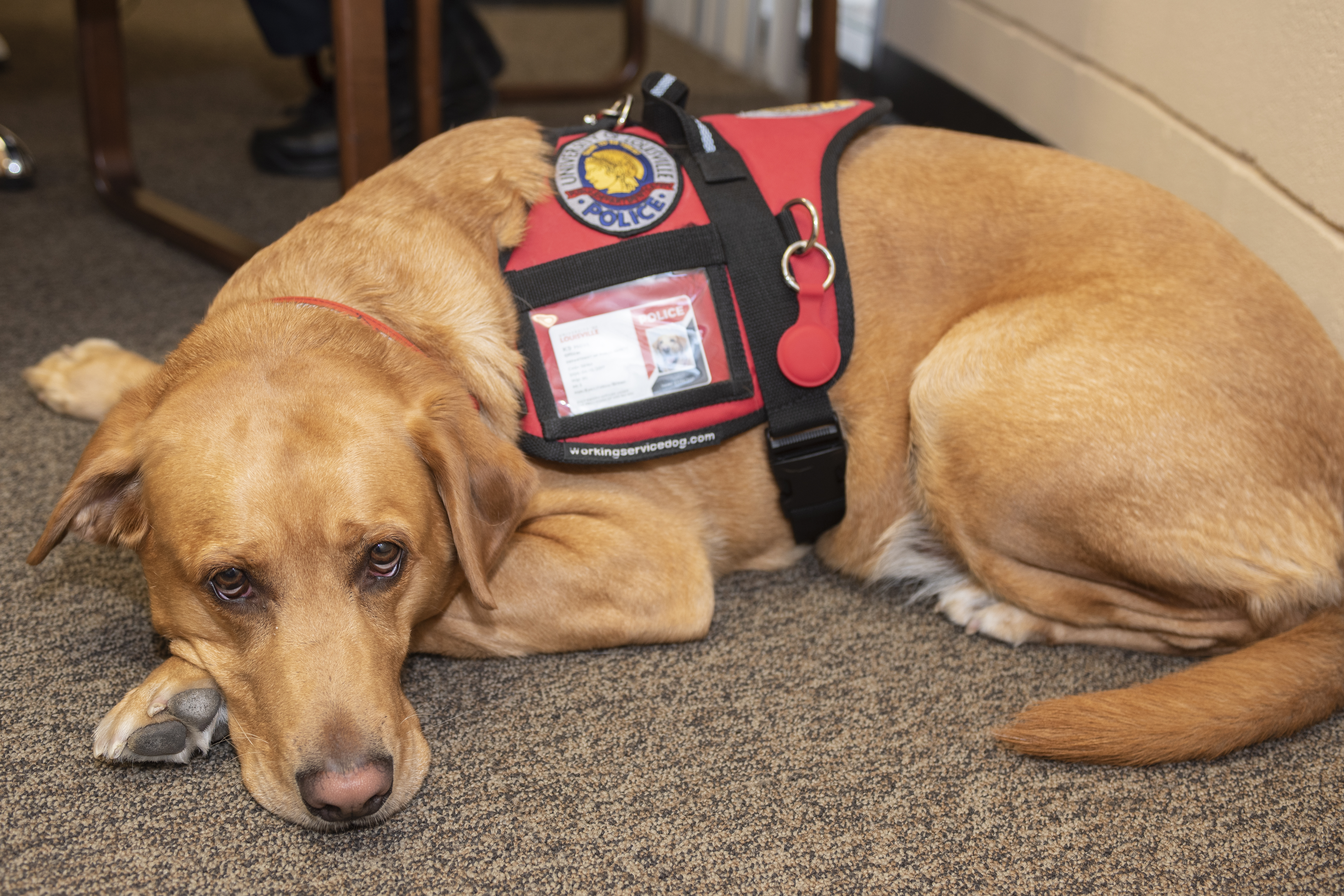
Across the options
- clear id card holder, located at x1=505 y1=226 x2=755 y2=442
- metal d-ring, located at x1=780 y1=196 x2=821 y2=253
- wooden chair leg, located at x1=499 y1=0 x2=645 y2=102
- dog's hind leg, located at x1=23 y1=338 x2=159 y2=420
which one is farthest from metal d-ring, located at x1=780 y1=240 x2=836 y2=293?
wooden chair leg, located at x1=499 y1=0 x2=645 y2=102

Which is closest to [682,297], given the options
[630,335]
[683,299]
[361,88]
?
[683,299]

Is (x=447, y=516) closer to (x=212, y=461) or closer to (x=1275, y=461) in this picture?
(x=212, y=461)

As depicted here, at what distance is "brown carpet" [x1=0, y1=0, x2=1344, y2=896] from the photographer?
5.08 ft

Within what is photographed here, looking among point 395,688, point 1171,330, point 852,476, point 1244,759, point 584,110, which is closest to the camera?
point 395,688

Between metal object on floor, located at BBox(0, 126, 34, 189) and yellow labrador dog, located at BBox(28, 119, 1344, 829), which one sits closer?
yellow labrador dog, located at BBox(28, 119, 1344, 829)

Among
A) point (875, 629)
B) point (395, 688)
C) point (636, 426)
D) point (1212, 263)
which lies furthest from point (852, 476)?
point (395, 688)

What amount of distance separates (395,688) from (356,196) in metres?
0.91

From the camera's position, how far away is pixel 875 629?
212cm

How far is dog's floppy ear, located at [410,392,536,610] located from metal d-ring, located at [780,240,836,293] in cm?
59

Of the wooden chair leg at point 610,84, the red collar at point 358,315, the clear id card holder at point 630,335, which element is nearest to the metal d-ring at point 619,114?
the clear id card holder at point 630,335

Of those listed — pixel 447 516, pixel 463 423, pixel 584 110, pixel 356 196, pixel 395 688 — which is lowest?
pixel 584 110

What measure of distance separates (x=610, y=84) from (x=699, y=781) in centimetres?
425

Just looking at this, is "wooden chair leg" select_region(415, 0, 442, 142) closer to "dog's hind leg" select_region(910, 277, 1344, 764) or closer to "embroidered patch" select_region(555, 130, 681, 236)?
"embroidered patch" select_region(555, 130, 681, 236)

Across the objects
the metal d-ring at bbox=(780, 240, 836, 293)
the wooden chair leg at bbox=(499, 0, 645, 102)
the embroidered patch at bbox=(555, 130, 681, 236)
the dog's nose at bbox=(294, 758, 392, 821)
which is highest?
the embroidered patch at bbox=(555, 130, 681, 236)
